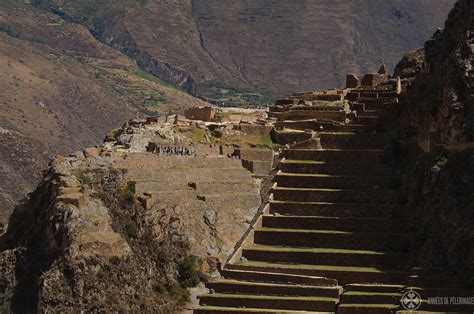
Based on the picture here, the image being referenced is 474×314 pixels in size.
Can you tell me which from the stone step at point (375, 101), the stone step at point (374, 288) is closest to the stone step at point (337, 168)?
the stone step at point (375, 101)

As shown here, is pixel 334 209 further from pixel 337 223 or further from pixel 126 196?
pixel 126 196

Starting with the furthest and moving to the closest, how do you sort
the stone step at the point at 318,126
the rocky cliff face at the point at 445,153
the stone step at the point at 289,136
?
1. the stone step at the point at 289,136
2. the stone step at the point at 318,126
3. the rocky cliff face at the point at 445,153

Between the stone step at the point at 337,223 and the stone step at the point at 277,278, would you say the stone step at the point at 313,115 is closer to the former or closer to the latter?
the stone step at the point at 337,223

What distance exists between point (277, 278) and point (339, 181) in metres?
9.31

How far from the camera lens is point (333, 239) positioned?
74125 millimetres

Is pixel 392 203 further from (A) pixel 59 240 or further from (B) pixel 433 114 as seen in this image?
(A) pixel 59 240

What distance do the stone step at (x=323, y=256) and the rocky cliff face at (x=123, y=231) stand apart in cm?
272

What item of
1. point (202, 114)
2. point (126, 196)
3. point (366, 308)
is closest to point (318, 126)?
point (202, 114)

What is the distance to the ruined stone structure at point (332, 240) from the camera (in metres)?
68.9

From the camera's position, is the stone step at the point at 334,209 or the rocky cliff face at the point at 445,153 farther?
the stone step at the point at 334,209

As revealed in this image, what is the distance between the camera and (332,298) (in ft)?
227

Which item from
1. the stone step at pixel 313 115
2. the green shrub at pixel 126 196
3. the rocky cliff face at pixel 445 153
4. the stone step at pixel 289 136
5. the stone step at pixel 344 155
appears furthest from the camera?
the stone step at pixel 313 115

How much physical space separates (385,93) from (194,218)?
1902 cm

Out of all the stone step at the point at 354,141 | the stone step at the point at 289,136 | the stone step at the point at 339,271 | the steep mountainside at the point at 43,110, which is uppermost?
the steep mountainside at the point at 43,110
